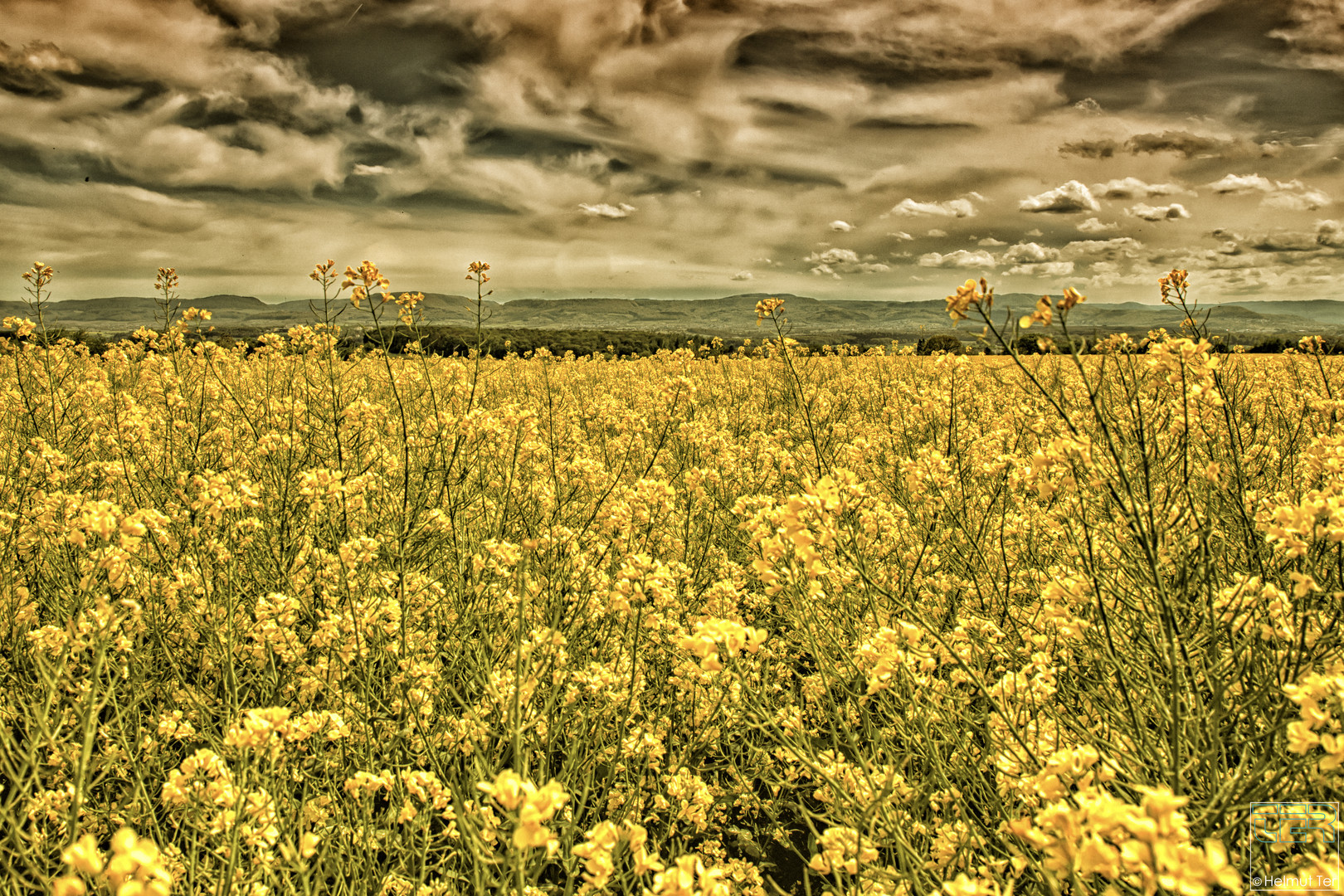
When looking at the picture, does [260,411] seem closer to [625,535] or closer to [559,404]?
[559,404]

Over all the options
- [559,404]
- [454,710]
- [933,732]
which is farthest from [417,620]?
[559,404]

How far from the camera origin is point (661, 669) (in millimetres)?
3184

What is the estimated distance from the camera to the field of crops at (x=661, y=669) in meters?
1.52

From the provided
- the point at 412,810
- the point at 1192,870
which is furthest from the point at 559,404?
the point at 1192,870

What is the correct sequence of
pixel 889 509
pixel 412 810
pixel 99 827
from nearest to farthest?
pixel 412 810 → pixel 99 827 → pixel 889 509

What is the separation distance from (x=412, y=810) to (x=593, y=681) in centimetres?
83

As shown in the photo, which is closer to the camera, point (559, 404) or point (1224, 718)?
point (1224, 718)

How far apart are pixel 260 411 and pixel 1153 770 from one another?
24.1ft

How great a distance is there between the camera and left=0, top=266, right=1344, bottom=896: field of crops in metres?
1.52

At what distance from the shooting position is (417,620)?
10.9ft

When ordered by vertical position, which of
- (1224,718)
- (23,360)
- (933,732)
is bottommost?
(933,732)

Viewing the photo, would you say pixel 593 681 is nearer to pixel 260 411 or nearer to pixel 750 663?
pixel 750 663

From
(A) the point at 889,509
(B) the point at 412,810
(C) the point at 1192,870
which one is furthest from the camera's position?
(A) the point at 889,509

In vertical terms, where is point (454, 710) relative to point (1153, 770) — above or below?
below
